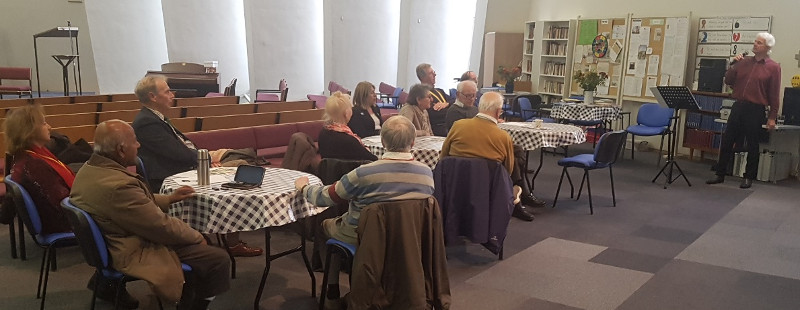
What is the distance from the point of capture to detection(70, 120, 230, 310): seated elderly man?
2.60 metres

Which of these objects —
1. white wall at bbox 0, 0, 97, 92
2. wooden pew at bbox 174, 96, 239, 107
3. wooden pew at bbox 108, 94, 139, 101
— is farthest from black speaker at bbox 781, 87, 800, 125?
white wall at bbox 0, 0, 97, 92

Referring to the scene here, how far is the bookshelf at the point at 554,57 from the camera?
35.2ft

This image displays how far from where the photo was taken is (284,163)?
441 cm

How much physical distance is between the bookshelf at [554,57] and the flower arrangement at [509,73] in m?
0.40

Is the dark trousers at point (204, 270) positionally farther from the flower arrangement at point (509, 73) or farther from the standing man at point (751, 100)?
the flower arrangement at point (509, 73)

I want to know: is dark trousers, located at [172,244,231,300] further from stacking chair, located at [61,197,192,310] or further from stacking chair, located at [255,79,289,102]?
stacking chair, located at [255,79,289,102]

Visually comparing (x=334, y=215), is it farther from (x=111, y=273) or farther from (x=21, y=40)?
(x=21, y=40)

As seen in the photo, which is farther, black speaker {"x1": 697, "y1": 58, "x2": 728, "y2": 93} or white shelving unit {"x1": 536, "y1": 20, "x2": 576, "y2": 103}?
white shelving unit {"x1": 536, "y1": 20, "x2": 576, "y2": 103}

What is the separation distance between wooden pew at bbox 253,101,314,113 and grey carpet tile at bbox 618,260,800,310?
5.12 m

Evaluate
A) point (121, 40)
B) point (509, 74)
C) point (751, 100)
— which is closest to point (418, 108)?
point (751, 100)

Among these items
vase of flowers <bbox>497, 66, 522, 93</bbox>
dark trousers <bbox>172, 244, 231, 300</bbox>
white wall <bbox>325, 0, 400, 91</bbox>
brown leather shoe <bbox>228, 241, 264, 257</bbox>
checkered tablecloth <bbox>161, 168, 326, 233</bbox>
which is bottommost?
brown leather shoe <bbox>228, 241, 264, 257</bbox>

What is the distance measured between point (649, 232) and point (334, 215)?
2.92 metres

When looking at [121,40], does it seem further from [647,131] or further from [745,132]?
[745,132]

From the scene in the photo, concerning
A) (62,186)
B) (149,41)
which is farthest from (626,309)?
(149,41)
